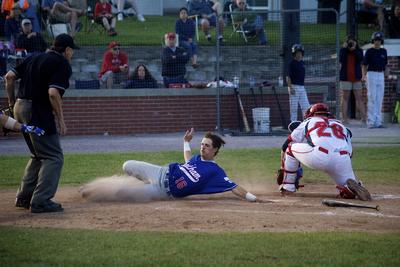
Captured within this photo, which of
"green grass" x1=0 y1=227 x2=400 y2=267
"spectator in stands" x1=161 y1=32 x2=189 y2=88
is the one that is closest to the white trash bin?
"spectator in stands" x1=161 y1=32 x2=189 y2=88

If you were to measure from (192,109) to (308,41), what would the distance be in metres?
3.29

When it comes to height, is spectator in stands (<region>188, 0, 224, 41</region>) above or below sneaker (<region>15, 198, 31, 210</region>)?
above

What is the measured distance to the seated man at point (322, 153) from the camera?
10602 millimetres

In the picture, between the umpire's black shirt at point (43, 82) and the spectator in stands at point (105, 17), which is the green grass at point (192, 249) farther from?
the spectator in stands at point (105, 17)

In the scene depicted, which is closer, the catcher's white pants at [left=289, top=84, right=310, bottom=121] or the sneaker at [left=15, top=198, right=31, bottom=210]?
the sneaker at [left=15, top=198, right=31, bottom=210]

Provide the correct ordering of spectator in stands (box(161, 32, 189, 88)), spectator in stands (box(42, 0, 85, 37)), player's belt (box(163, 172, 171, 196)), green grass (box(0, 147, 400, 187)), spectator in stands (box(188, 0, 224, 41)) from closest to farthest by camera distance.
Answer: player's belt (box(163, 172, 171, 196)) → green grass (box(0, 147, 400, 187)) → spectator in stands (box(161, 32, 189, 88)) → spectator in stands (box(42, 0, 85, 37)) → spectator in stands (box(188, 0, 224, 41))

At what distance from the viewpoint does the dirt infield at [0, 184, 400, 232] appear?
8773mm

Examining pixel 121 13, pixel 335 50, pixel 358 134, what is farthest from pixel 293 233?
pixel 121 13

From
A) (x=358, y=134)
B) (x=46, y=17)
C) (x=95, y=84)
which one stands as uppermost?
(x=46, y=17)

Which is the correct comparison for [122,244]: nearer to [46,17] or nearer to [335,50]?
[335,50]

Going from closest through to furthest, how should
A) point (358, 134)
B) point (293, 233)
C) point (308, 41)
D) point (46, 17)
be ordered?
point (293, 233) < point (358, 134) < point (308, 41) < point (46, 17)

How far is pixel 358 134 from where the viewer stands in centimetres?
1892

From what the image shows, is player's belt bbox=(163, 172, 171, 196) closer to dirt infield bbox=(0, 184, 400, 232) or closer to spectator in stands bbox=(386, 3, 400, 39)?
dirt infield bbox=(0, 184, 400, 232)

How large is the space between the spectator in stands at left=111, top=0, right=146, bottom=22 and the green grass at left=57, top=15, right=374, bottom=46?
0.20 m
